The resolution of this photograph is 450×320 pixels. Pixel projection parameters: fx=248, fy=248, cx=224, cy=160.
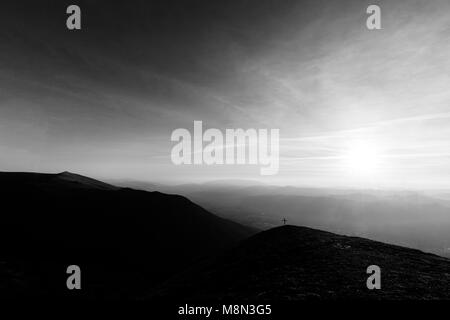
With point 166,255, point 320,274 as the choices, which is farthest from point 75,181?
point 320,274

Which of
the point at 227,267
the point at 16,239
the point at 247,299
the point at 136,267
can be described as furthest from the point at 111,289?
the point at 247,299

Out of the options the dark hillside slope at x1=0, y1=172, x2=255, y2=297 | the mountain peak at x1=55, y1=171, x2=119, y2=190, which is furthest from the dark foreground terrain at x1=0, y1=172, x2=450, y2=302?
the mountain peak at x1=55, y1=171, x2=119, y2=190

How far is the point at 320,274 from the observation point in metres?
15.2

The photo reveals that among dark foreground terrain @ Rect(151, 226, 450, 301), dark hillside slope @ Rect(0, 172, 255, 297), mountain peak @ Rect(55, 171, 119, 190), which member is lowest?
dark hillside slope @ Rect(0, 172, 255, 297)

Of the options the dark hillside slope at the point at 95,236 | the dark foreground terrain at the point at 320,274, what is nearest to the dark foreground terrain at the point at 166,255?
the dark foreground terrain at the point at 320,274

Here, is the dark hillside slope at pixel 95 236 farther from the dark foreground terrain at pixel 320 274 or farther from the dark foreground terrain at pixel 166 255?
the dark foreground terrain at pixel 320 274

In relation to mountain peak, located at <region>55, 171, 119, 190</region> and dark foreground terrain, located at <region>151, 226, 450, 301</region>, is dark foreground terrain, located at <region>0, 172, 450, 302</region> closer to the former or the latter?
dark foreground terrain, located at <region>151, 226, 450, 301</region>

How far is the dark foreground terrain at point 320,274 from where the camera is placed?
1256 centimetres

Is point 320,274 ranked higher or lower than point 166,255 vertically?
higher

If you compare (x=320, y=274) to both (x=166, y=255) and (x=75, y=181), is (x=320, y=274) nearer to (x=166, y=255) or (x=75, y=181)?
(x=166, y=255)

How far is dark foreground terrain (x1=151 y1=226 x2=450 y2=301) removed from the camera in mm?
12562
